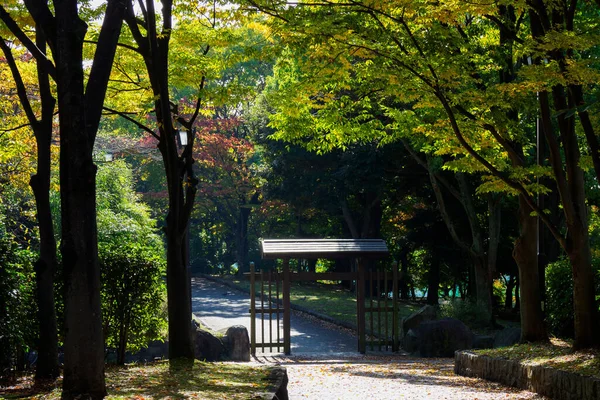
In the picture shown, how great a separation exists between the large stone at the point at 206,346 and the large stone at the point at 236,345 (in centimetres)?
38

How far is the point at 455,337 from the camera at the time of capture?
19.9 meters

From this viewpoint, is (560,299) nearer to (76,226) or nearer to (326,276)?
(326,276)

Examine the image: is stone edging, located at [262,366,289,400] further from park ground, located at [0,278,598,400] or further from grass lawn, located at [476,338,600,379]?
grass lawn, located at [476,338,600,379]

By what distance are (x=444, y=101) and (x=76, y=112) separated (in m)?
6.80

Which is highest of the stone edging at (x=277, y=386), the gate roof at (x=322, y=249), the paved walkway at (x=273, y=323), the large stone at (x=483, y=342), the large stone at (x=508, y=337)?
the gate roof at (x=322, y=249)

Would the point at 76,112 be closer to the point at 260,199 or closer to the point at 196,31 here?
the point at 196,31

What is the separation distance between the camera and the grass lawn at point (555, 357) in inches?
412

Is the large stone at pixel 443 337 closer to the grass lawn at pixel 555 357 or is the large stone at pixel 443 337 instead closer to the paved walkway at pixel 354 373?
the paved walkway at pixel 354 373

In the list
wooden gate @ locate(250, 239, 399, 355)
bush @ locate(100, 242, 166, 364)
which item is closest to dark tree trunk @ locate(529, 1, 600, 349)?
bush @ locate(100, 242, 166, 364)

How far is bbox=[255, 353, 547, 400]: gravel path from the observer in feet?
36.4

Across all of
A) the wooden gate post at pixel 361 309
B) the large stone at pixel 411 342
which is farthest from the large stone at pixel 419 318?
the wooden gate post at pixel 361 309

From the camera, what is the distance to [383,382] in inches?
515

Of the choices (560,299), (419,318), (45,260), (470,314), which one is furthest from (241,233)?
(45,260)

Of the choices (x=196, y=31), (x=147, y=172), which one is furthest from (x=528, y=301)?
(x=147, y=172)
